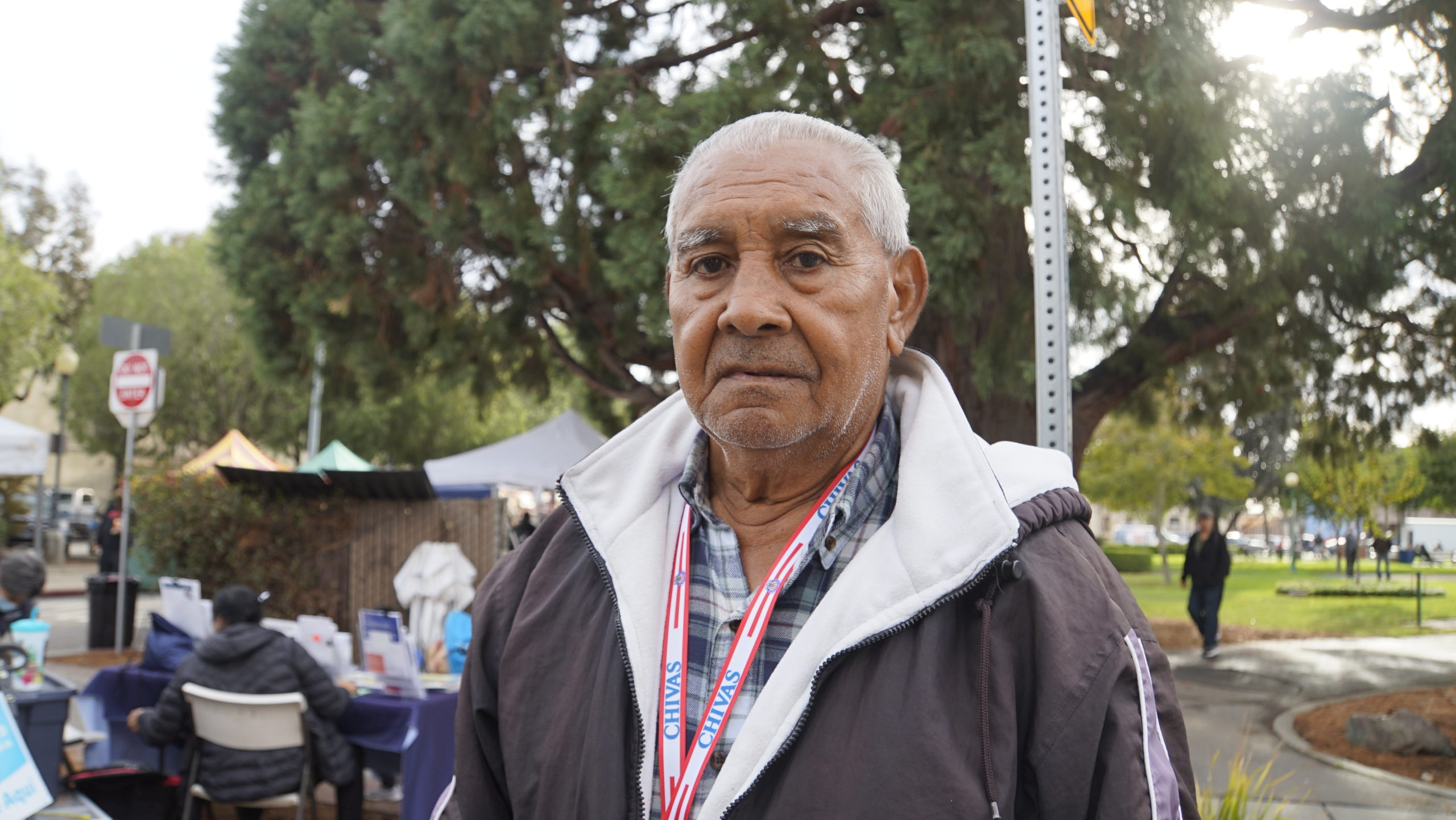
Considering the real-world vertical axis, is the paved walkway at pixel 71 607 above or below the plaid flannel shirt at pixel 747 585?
below

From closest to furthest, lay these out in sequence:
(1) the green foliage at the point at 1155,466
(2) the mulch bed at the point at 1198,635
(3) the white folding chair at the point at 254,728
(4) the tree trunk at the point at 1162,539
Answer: (3) the white folding chair at the point at 254,728 < (2) the mulch bed at the point at 1198,635 < (1) the green foliage at the point at 1155,466 < (4) the tree trunk at the point at 1162,539

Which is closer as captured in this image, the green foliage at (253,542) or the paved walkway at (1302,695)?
the paved walkway at (1302,695)

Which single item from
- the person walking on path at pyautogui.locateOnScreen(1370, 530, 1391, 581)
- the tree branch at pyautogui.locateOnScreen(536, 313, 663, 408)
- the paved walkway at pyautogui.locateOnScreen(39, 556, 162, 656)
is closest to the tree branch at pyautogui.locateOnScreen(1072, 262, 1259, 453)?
the tree branch at pyautogui.locateOnScreen(536, 313, 663, 408)

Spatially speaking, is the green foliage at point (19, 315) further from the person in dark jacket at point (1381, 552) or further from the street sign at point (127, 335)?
the person in dark jacket at point (1381, 552)

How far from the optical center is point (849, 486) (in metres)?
1.62

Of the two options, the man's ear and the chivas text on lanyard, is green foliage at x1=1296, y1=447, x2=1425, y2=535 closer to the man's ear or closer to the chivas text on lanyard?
the man's ear

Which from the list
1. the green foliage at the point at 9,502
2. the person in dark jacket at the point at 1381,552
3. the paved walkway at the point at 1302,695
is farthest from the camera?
the green foliage at the point at 9,502

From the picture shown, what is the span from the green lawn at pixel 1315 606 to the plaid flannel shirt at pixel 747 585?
18.7 feet

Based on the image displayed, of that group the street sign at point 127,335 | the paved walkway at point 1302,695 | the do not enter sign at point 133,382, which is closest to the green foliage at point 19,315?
the street sign at point 127,335

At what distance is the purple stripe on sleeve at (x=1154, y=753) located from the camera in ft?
4.22

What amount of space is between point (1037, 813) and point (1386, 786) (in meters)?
6.94

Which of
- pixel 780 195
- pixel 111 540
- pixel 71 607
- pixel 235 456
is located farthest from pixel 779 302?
pixel 71 607

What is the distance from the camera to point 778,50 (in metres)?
7.96

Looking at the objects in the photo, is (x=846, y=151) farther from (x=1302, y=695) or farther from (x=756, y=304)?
(x=1302, y=695)
